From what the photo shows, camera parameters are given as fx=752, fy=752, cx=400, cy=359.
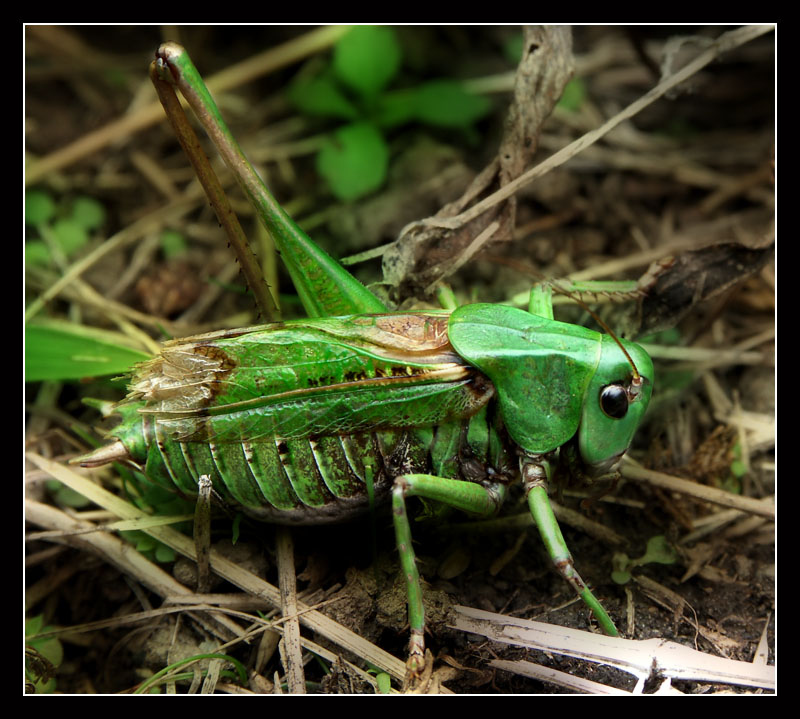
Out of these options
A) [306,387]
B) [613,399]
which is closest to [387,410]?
[306,387]

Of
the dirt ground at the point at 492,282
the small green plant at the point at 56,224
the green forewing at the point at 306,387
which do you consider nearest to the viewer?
the green forewing at the point at 306,387

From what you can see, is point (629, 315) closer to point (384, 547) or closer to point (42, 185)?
point (384, 547)

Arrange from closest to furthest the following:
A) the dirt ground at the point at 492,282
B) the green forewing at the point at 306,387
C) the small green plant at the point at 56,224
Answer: the green forewing at the point at 306,387
the dirt ground at the point at 492,282
the small green plant at the point at 56,224

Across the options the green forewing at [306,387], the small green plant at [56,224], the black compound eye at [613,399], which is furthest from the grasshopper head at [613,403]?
the small green plant at [56,224]

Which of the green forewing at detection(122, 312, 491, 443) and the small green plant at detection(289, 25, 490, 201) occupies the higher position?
the small green plant at detection(289, 25, 490, 201)

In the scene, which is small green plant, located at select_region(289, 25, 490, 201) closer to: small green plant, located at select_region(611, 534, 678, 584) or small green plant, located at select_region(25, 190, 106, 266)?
small green plant, located at select_region(25, 190, 106, 266)

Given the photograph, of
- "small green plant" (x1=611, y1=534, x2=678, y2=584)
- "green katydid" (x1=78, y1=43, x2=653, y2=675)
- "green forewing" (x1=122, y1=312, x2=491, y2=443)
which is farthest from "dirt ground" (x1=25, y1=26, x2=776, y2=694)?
"green forewing" (x1=122, y1=312, x2=491, y2=443)

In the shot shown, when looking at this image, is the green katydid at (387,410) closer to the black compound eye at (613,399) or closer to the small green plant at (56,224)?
the black compound eye at (613,399)
